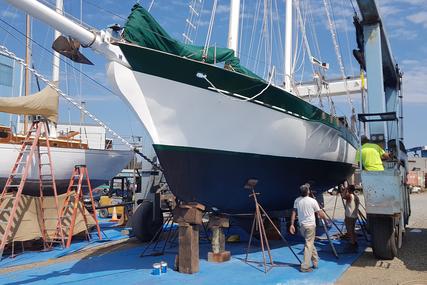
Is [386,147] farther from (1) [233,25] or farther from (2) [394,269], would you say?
(1) [233,25]

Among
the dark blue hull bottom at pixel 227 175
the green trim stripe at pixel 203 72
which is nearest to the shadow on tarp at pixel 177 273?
the dark blue hull bottom at pixel 227 175

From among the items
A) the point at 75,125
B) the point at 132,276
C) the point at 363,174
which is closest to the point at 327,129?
the point at 363,174

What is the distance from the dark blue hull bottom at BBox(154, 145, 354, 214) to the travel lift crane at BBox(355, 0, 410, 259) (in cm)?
170

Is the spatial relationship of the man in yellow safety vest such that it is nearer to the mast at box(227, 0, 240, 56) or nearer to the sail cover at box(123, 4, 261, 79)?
the sail cover at box(123, 4, 261, 79)

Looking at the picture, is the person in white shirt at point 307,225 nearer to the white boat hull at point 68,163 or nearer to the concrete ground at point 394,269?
the concrete ground at point 394,269

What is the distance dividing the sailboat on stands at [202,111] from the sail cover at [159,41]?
0.02 metres

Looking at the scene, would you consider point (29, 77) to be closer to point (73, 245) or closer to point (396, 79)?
point (73, 245)

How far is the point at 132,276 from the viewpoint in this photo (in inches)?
274

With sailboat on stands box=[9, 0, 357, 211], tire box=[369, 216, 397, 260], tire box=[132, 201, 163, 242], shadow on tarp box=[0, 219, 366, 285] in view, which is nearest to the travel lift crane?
tire box=[369, 216, 397, 260]

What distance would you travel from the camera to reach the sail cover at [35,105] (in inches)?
414

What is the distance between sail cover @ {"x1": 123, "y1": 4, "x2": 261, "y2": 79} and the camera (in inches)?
269

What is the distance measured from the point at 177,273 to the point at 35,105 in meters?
5.94

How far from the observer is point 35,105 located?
10547 mm

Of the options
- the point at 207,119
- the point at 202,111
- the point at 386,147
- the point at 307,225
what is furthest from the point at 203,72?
the point at 386,147
